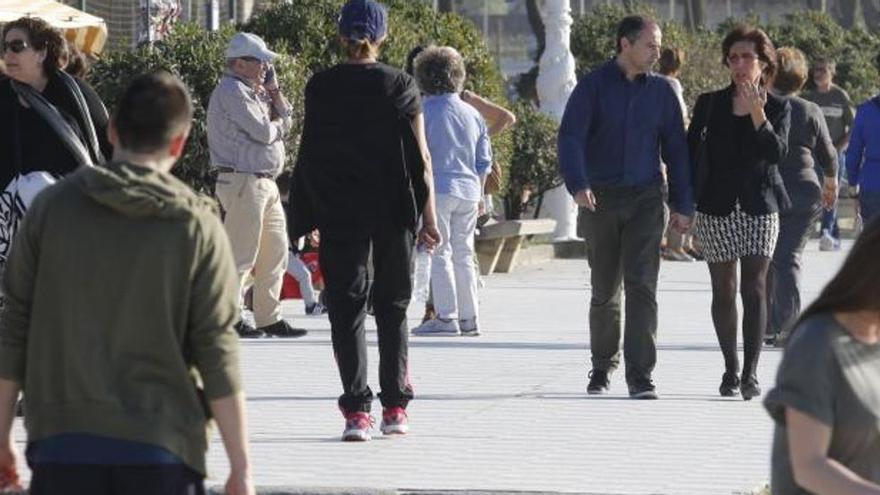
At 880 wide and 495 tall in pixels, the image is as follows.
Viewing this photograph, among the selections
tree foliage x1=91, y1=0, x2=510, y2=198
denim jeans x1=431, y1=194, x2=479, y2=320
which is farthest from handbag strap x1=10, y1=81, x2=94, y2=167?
tree foliage x1=91, y1=0, x2=510, y2=198

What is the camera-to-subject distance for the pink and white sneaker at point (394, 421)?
10.2 m

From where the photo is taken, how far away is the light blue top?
1447 cm

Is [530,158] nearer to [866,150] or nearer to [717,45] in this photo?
[717,45]

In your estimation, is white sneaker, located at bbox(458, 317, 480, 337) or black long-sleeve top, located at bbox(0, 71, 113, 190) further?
white sneaker, located at bbox(458, 317, 480, 337)

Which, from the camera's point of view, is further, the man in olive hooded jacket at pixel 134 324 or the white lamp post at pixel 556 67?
the white lamp post at pixel 556 67

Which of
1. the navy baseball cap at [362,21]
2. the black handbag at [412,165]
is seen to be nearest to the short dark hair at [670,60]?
the navy baseball cap at [362,21]

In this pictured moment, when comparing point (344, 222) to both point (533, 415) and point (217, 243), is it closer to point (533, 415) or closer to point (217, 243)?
point (533, 415)

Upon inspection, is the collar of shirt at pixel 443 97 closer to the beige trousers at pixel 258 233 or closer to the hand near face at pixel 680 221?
the beige trousers at pixel 258 233

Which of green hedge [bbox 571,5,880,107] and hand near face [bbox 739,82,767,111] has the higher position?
hand near face [bbox 739,82,767,111]

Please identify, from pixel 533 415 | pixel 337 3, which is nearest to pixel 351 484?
A: pixel 533 415

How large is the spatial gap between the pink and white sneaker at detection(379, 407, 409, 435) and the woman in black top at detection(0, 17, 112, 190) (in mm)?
1569

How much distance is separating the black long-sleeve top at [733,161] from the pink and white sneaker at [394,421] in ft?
7.53

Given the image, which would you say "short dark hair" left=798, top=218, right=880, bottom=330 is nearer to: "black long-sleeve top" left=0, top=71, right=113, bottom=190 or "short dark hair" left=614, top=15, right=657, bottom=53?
"black long-sleeve top" left=0, top=71, right=113, bottom=190

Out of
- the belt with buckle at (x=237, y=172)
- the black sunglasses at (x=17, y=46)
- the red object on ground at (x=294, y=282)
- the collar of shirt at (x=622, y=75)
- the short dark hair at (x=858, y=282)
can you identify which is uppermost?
the short dark hair at (x=858, y=282)
